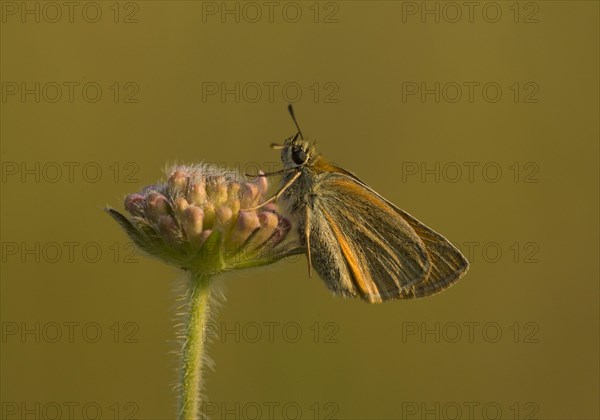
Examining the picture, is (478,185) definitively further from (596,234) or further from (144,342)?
(144,342)

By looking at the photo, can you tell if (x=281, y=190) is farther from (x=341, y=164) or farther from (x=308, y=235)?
(x=341, y=164)

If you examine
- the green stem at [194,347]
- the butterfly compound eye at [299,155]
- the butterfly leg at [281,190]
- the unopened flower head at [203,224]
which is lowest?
the green stem at [194,347]

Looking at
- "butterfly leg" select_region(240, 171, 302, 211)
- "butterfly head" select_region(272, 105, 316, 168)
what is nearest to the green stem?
"butterfly leg" select_region(240, 171, 302, 211)

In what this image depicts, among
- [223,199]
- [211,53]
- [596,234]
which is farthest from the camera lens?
[211,53]

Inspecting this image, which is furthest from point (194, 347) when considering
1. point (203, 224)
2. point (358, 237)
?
point (358, 237)

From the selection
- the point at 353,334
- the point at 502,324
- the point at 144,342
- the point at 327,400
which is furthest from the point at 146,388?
the point at 502,324

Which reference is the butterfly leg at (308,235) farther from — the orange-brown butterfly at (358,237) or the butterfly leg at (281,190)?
the butterfly leg at (281,190)

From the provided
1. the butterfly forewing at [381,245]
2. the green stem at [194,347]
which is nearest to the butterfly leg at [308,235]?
the butterfly forewing at [381,245]
